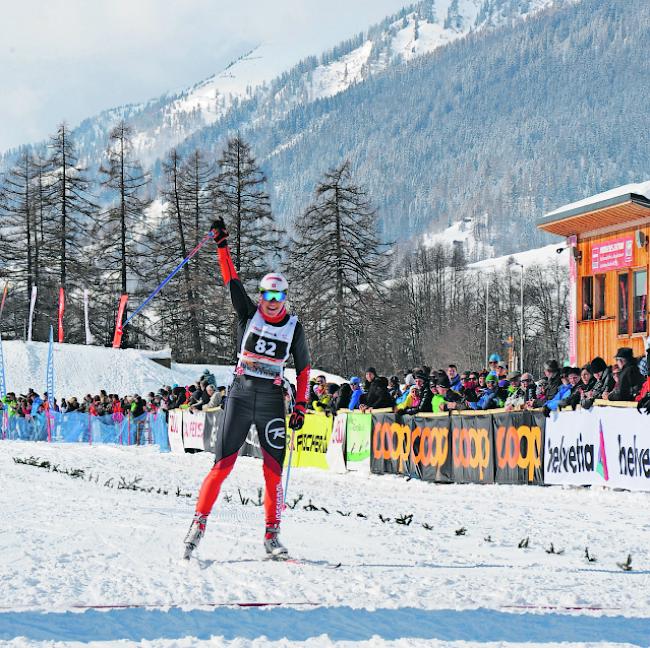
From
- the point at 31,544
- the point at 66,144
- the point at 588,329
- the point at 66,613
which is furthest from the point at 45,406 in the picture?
the point at 66,144

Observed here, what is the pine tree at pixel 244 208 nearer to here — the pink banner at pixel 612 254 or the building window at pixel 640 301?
the pink banner at pixel 612 254

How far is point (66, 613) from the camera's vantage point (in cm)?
467

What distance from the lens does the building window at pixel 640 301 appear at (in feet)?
75.6

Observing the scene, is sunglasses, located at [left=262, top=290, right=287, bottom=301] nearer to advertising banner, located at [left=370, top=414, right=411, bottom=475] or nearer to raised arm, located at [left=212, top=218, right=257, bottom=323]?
raised arm, located at [left=212, top=218, right=257, bottom=323]

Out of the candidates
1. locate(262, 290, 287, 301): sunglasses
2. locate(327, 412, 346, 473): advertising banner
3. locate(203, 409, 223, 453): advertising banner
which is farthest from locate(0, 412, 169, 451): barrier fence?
locate(262, 290, 287, 301): sunglasses

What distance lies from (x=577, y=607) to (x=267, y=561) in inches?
84.2

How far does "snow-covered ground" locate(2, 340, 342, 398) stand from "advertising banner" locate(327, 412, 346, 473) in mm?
28590

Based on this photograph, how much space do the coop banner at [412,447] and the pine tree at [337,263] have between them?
122ft

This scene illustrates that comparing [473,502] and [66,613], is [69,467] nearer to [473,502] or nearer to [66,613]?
[473,502]

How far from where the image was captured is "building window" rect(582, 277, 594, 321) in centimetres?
2514

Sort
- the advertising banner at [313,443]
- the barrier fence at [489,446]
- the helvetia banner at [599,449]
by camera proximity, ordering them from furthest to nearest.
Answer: the advertising banner at [313,443], the barrier fence at [489,446], the helvetia banner at [599,449]

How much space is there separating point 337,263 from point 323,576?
4915 cm

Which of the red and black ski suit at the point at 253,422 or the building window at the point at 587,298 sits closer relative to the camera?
the red and black ski suit at the point at 253,422

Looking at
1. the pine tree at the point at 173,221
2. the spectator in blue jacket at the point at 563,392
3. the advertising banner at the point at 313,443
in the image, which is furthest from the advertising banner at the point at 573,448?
the pine tree at the point at 173,221
